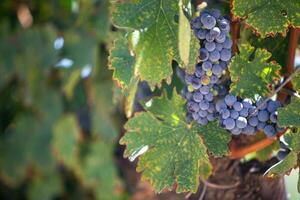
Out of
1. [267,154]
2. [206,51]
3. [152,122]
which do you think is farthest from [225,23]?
[267,154]

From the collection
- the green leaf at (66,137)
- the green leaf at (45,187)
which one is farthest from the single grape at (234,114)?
the green leaf at (45,187)

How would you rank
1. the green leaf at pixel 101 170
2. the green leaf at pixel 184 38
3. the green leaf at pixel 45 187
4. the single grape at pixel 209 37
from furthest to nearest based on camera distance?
the green leaf at pixel 45 187
the green leaf at pixel 101 170
the single grape at pixel 209 37
the green leaf at pixel 184 38

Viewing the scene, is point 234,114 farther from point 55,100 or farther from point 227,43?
point 55,100

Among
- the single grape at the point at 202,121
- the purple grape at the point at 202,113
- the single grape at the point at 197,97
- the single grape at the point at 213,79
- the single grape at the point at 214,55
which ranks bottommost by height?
the single grape at the point at 202,121

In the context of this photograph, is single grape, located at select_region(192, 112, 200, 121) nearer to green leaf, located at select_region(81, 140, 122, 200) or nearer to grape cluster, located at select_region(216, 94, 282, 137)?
grape cluster, located at select_region(216, 94, 282, 137)

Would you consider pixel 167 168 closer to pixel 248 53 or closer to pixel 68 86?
pixel 248 53

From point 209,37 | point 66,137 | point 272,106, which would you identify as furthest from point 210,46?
point 66,137

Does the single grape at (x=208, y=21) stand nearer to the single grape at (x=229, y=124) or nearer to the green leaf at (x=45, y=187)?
the single grape at (x=229, y=124)

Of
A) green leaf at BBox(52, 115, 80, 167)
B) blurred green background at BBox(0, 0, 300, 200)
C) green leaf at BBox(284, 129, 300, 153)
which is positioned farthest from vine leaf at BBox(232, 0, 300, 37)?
green leaf at BBox(52, 115, 80, 167)
